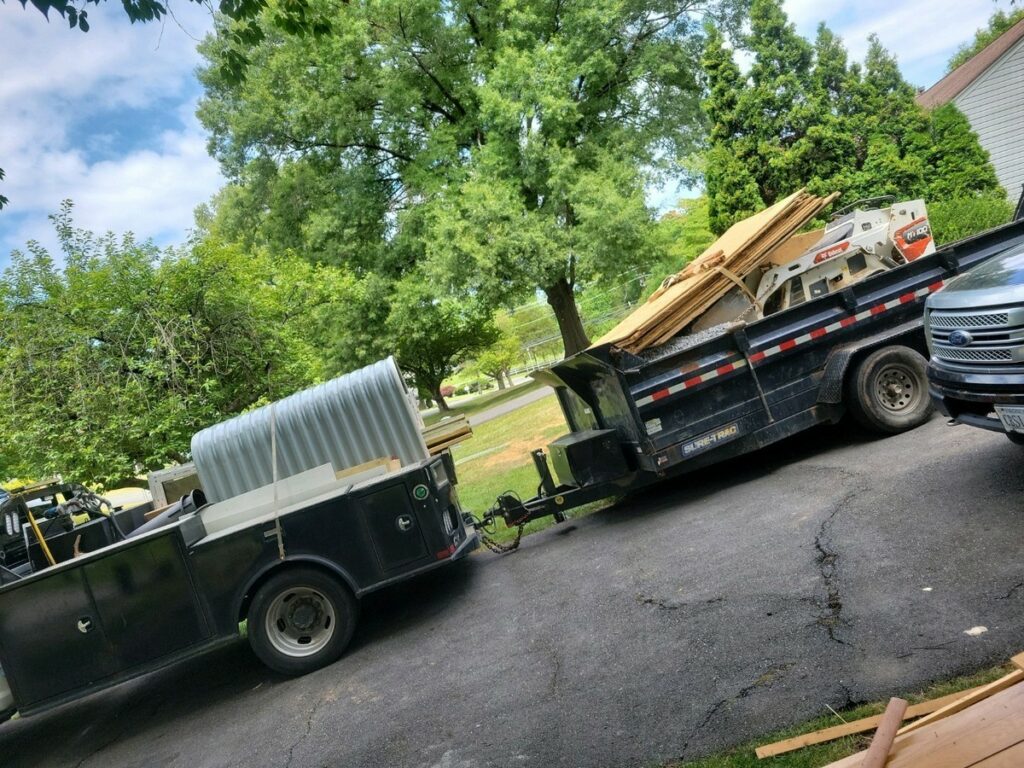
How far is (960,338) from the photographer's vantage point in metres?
4.91

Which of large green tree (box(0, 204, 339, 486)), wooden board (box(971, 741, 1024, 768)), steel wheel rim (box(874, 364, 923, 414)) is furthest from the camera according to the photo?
large green tree (box(0, 204, 339, 486))

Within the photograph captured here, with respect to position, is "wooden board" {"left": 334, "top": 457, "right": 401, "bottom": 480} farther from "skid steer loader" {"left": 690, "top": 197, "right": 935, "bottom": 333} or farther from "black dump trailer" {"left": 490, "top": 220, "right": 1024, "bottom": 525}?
"skid steer loader" {"left": 690, "top": 197, "right": 935, "bottom": 333}

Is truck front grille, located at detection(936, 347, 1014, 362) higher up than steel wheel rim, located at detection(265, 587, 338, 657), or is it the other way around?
truck front grille, located at detection(936, 347, 1014, 362)

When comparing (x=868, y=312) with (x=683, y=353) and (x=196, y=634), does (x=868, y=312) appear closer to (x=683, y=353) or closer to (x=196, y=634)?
(x=683, y=353)

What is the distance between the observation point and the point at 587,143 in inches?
840

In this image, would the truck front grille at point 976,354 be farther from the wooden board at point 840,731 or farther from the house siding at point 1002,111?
the house siding at point 1002,111

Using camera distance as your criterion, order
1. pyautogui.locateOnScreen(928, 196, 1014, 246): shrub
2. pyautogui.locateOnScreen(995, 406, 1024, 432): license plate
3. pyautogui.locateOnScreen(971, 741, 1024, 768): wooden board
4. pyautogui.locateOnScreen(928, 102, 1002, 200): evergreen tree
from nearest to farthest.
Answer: pyautogui.locateOnScreen(971, 741, 1024, 768): wooden board
pyautogui.locateOnScreen(995, 406, 1024, 432): license plate
pyautogui.locateOnScreen(928, 196, 1014, 246): shrub
pyautogui.locateOnScreen(928, 102, 1002, 200): evergreen tree

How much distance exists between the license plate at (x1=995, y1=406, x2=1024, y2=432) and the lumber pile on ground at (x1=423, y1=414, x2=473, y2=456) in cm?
478

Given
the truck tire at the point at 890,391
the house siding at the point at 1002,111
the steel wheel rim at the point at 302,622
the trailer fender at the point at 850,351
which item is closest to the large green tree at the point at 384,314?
the trailer fender at the point at 850,351

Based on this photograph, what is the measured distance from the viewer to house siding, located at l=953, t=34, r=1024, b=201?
942 inches

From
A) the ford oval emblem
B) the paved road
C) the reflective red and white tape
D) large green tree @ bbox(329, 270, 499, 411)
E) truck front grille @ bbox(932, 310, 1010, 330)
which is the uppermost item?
large green tree @ bbox(329, 270, 499, 411)

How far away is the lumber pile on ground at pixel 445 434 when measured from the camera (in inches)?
301

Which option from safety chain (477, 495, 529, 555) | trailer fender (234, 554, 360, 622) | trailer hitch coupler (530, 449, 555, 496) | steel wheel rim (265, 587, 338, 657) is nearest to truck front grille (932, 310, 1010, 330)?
trailer hitch coupler (530, 449, 555, 496)

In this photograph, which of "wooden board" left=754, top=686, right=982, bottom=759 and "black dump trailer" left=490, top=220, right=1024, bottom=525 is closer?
"wooden board" left=754, top=686, right=982, bottom=759
